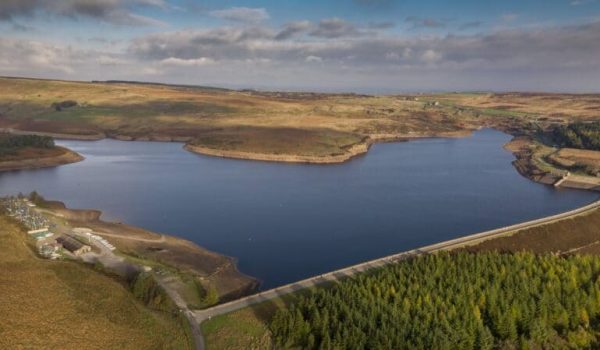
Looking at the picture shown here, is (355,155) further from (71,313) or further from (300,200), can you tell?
(71,313)

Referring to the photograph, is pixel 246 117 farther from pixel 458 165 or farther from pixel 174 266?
pixel 174 266

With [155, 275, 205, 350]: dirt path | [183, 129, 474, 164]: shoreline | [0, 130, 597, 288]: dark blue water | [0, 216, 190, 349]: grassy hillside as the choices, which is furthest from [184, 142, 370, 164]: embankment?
[0, 216, 190, 349]: grassy hillside

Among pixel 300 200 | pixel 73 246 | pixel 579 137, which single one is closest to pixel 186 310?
pixel 73 246

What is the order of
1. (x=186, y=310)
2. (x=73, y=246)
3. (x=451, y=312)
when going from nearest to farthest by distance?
(x=451, y=312), (x=186, y=310), (x=73, y=246)

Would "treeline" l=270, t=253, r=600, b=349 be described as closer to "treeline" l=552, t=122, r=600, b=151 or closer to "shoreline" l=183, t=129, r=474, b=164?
"shoreline" l=183, t=129, r=474, b=164

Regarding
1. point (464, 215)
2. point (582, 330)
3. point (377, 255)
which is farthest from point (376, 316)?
point (464, 215)

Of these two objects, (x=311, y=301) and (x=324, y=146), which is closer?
(x=311, y=301)
